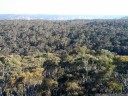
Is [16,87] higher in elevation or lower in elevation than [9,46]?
higher

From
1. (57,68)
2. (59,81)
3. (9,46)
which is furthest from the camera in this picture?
(9,46)

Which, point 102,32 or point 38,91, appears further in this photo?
point 102,32

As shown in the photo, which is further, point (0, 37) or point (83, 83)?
point (0, 37)

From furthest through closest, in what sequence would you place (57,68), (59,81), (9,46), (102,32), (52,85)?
1. (102,32)
2. (9,46)
3. (57,68)
4. (59,81)
5. (52,85)

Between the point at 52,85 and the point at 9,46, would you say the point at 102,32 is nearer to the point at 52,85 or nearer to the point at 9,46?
the point at 9,46

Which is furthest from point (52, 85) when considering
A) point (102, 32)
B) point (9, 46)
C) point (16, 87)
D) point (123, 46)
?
point (102, 32)

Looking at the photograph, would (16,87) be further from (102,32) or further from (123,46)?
(102,32)

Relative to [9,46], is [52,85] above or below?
above

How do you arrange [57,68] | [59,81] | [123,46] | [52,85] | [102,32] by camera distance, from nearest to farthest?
[52,85] < [59,81] < [57,68] < [123,46] < [102,32]

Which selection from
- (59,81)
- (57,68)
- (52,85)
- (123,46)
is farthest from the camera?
(123,46)

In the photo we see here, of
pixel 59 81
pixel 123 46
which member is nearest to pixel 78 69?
pixel 59 81
